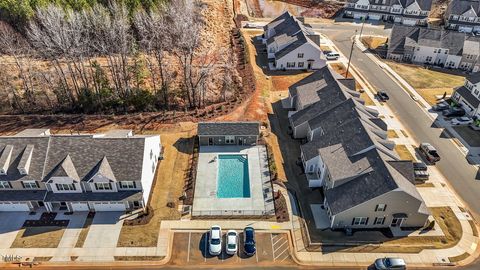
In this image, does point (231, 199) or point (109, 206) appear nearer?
point (109, 206)

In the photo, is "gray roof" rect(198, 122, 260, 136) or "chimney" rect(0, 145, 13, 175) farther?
"gray roof" rect(198, 122, 260, 136)

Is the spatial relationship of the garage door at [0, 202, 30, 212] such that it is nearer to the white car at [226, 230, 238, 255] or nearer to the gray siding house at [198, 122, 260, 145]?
the gray siding house at [198, 122, 260, 145]

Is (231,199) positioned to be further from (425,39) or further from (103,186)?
(425,39)

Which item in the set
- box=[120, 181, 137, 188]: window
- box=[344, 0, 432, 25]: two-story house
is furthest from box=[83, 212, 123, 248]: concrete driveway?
box=[344, 0, 432, 25]: two-story house

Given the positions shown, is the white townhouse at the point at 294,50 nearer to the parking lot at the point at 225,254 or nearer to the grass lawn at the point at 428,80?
the grass lawn at the point at 428,80

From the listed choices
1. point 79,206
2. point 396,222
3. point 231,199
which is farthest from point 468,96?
point 79,206

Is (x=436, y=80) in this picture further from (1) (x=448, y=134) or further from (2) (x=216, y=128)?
(2) (x=216, y=128)

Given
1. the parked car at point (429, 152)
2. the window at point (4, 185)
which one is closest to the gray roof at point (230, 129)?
the window at point (4, 185)
